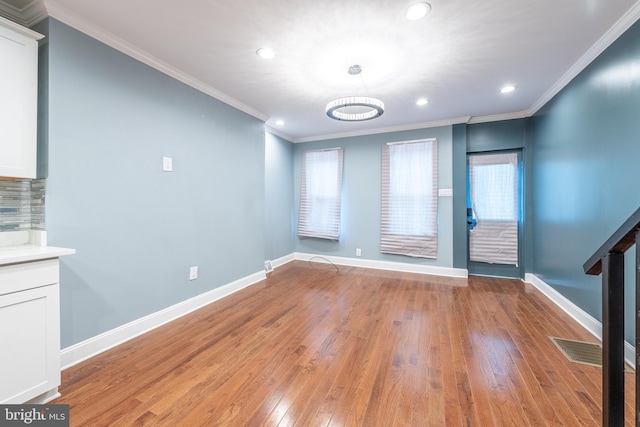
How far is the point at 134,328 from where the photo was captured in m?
2.28

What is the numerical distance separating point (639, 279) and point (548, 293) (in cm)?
335

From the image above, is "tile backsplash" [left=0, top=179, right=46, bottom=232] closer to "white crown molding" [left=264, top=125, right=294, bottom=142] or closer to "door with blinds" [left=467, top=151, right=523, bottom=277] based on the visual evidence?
"white crown molding" [left=264, top=125, right=294, bottom=142]

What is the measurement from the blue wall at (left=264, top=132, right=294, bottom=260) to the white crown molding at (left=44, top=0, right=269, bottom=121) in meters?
1.46

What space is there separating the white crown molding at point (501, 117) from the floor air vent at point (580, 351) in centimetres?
318

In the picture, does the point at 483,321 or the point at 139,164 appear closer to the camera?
the point at 139,164

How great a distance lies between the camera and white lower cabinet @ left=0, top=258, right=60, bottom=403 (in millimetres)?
1337

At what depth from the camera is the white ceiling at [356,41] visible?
1.80 meters

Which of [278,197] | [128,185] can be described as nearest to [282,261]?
[278,197]

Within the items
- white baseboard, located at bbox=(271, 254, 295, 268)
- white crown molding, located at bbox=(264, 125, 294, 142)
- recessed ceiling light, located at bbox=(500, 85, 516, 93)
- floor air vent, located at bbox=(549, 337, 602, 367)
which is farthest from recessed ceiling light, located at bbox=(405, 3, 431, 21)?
white baseboard, located at bbox=(271, 254, 295, 268)

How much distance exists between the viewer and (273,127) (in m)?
4.64

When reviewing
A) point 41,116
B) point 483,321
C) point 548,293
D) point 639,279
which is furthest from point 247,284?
point 548,293

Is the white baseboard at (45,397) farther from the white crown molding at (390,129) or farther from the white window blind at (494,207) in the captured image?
the white window blind at (494,207)

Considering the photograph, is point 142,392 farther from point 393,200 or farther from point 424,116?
point 424,116

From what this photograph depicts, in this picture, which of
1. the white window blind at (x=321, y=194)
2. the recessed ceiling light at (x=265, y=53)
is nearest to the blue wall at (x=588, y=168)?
the recessed ceiling light at (x=265, y=53)
